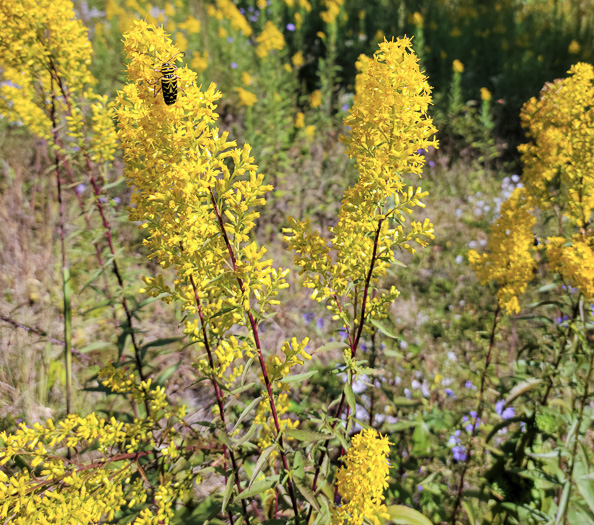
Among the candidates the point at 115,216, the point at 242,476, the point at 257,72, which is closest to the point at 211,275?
the point at 115,216

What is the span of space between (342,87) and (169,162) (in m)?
6.46

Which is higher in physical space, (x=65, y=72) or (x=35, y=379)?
(x=65, y=72)

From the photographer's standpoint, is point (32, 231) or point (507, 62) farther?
point (507, 62)

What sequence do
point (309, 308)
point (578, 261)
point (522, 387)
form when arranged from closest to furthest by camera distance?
point (578, 261) → point (522, 387) → point (309, 308)

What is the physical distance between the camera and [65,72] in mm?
2260

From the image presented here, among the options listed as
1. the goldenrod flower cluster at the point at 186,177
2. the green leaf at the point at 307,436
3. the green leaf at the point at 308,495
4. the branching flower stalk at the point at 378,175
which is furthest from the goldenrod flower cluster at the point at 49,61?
the green leaf at the point at 308,495

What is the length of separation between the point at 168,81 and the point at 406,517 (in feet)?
7.83

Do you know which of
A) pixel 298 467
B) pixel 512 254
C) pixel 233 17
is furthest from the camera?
pixel 233 17

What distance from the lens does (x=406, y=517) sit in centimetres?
Answer: 218

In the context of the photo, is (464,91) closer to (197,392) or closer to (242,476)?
(197,392)

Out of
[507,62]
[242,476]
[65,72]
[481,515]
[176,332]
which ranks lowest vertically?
[481,515]

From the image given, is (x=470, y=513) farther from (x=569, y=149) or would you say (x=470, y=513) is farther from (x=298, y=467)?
(x=569, y=149)

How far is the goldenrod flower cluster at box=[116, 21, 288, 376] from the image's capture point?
1.28 meters

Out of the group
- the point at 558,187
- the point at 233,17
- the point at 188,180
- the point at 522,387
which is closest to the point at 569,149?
the point at 558,187
